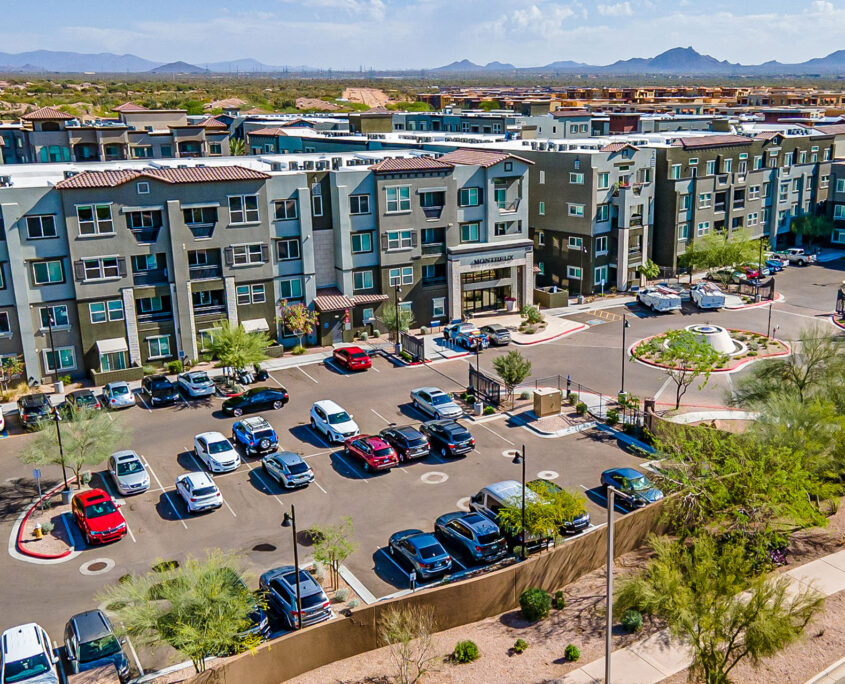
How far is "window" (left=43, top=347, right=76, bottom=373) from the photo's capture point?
54000 mm

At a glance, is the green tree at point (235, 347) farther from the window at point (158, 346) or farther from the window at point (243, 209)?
the window at point (243, 209)

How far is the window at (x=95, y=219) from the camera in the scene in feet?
174

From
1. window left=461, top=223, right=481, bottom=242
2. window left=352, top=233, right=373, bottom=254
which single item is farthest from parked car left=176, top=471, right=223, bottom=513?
window left=461, top=223, right=481, bottom=242

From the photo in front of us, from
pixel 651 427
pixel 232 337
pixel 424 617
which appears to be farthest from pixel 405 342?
pixel 424 617

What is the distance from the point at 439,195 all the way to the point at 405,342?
13439mm

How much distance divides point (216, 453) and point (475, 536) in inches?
618

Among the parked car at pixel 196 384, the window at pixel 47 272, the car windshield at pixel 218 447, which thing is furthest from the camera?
the window at pixel 47 272

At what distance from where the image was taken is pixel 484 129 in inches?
4419

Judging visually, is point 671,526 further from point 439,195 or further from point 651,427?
point 439,195

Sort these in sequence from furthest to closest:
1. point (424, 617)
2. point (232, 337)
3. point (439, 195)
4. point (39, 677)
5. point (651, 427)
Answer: point (439, 195) < point (232, 337) < point (651, 427) < point (424, 617) < point (39, 677)

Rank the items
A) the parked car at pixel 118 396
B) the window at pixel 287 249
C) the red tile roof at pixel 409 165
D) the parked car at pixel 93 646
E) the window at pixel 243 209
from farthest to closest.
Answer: the red tile roof at pixel 409 165 → the window at pixel 287 249 → the window at pixel 243 209 → the parked car at pixel 118 396 → the parked car at pixel 93 646

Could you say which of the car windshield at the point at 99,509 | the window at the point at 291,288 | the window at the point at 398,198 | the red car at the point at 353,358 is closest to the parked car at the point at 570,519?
the car windshield at the point at 99,509

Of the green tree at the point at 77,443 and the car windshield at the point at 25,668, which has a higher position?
the green tree at the point at 77,443

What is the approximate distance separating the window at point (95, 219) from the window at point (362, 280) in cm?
1816
